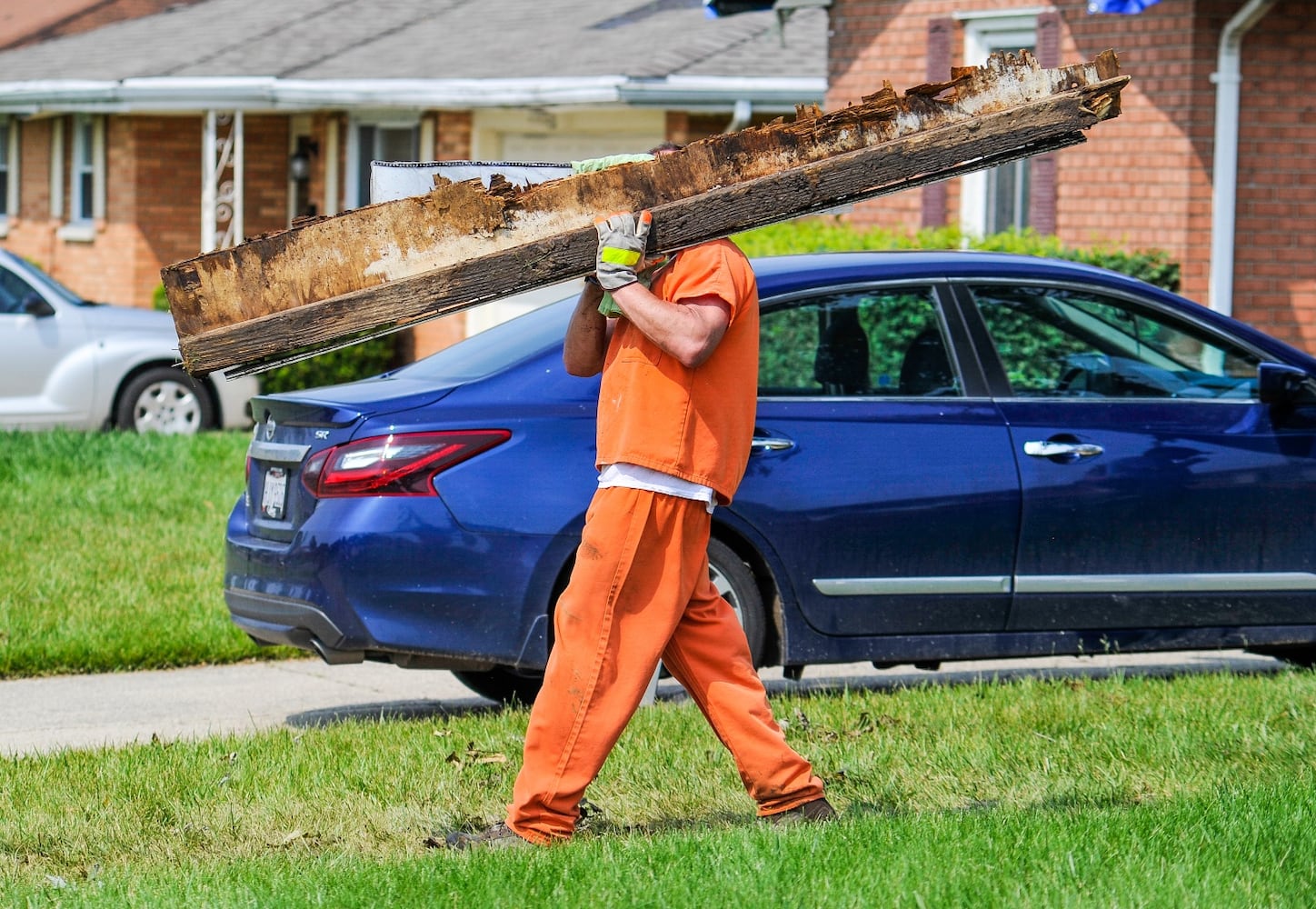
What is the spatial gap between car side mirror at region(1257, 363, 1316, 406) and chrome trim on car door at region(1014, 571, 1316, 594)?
24.1 inches

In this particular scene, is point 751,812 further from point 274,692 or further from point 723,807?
point 274,692

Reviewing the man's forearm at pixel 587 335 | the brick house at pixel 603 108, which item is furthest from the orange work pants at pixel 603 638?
Result: the brick house at pixel 603 108

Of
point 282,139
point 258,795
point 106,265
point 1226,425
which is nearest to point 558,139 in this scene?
point 282,139

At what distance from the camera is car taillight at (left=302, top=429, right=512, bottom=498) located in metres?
6.14

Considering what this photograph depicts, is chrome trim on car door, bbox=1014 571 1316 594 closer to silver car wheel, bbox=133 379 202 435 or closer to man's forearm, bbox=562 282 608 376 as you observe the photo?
man's forearm, bbox=562 282 608 376

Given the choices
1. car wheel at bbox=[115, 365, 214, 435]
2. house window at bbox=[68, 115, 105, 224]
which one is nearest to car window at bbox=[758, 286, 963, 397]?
car wheel at bbox=[115, 365, 214, 435]

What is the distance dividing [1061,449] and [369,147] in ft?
50.9

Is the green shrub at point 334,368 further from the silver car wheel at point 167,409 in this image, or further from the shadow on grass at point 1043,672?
the shadow on grass at point 1043,672

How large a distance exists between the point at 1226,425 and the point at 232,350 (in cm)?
374

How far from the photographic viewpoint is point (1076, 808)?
17.0ft

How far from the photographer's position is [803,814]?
15.9 ft

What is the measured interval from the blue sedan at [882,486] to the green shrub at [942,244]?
5.60 metres

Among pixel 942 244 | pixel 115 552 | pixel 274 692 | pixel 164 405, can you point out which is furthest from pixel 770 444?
pixel 164 405

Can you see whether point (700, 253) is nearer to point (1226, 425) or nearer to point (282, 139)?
point (1226, 425)
